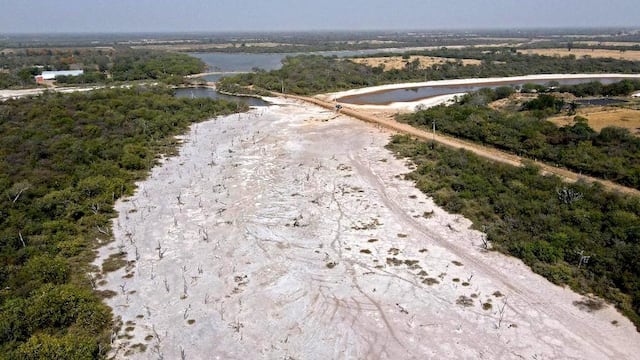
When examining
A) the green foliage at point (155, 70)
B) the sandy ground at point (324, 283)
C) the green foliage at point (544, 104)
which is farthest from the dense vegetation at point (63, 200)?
the green foliage at point (155, 70)

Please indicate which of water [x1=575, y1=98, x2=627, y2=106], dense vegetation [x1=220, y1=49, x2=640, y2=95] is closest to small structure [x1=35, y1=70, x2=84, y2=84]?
dense vegetation [x1=220, y1=49, x2=640, y2=95]

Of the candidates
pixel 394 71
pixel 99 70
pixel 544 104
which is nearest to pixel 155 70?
pixel 99 70

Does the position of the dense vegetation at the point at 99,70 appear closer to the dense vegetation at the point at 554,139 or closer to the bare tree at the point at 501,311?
the dense vegetation at the point at 554,139

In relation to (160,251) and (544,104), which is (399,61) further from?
(160,251)

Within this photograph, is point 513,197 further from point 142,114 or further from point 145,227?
point 142,114

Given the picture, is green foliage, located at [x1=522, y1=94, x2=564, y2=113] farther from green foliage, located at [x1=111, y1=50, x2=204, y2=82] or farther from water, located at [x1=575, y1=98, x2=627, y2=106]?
green foliage, located at [x1=111, y1=50, x2=204, y2=82]

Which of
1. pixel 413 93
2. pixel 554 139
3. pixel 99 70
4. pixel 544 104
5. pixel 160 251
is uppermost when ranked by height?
pixel 99 70
